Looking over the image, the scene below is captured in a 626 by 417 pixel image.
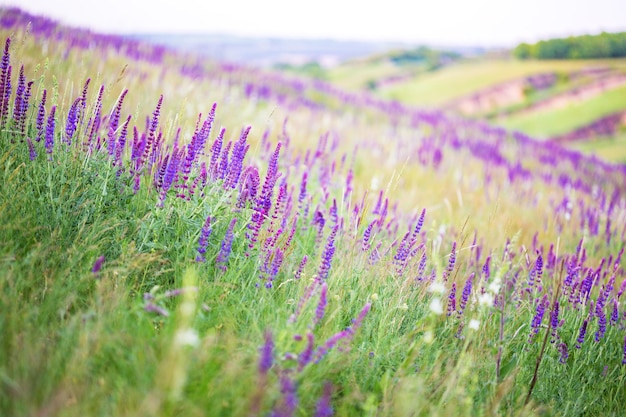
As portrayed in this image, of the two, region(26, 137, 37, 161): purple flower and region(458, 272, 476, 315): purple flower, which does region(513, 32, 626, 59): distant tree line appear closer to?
region(458, 272, 476, 315): purple flower

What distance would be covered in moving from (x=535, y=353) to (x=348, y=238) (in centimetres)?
130

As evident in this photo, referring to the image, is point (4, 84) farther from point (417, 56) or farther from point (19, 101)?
point (417, 56)

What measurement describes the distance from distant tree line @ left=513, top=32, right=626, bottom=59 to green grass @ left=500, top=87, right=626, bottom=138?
32.4 ft

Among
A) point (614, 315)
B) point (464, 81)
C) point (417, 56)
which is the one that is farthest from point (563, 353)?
point (417, 56)

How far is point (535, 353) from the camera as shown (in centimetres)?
251

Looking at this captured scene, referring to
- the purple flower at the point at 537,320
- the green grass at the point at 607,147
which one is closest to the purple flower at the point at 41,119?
the purple flower at the point at 537,320

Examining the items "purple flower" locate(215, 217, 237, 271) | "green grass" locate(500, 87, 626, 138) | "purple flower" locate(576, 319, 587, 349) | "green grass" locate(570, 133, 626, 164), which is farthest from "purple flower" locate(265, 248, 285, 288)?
"green grass" locate(500, 87, 626, 138)

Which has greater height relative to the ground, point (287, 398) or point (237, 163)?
point (237, 163)

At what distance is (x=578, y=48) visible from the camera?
1396 inches

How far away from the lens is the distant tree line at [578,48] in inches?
1234

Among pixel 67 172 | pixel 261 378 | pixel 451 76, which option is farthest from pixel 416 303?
pixel 451 76

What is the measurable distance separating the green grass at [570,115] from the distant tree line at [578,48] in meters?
9.88

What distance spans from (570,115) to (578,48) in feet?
51.6

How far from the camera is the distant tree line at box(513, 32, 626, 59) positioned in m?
31.3
